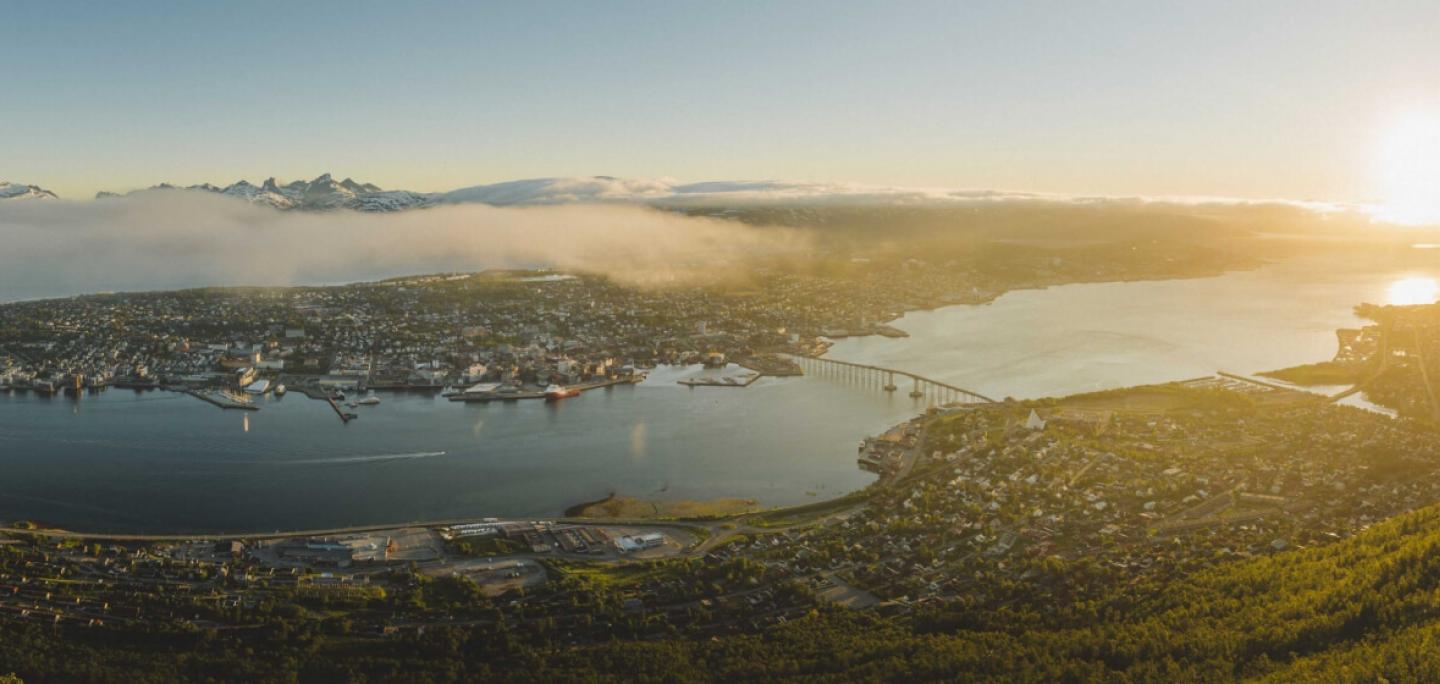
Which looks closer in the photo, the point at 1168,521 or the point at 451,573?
the point at 451,573

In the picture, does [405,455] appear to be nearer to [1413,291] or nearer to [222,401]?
[222,401]

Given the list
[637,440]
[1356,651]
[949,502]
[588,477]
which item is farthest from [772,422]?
[1356,651]

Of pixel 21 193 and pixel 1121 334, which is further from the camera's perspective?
pixel 21 193

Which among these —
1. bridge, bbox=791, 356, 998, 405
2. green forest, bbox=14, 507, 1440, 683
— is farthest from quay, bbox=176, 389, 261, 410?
bridge, bbox=791, 356, 998, 405

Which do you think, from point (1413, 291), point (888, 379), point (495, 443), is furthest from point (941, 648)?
point (1413, 291)

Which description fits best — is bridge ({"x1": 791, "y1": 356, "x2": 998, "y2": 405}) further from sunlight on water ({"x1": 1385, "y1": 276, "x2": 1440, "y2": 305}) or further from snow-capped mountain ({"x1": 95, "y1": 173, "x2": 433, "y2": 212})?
snow-capped mountain ({"x1": 95, "y1": 173, "x2": 433, "y2": 212})

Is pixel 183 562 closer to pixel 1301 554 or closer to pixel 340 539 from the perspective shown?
pixel 340 539
